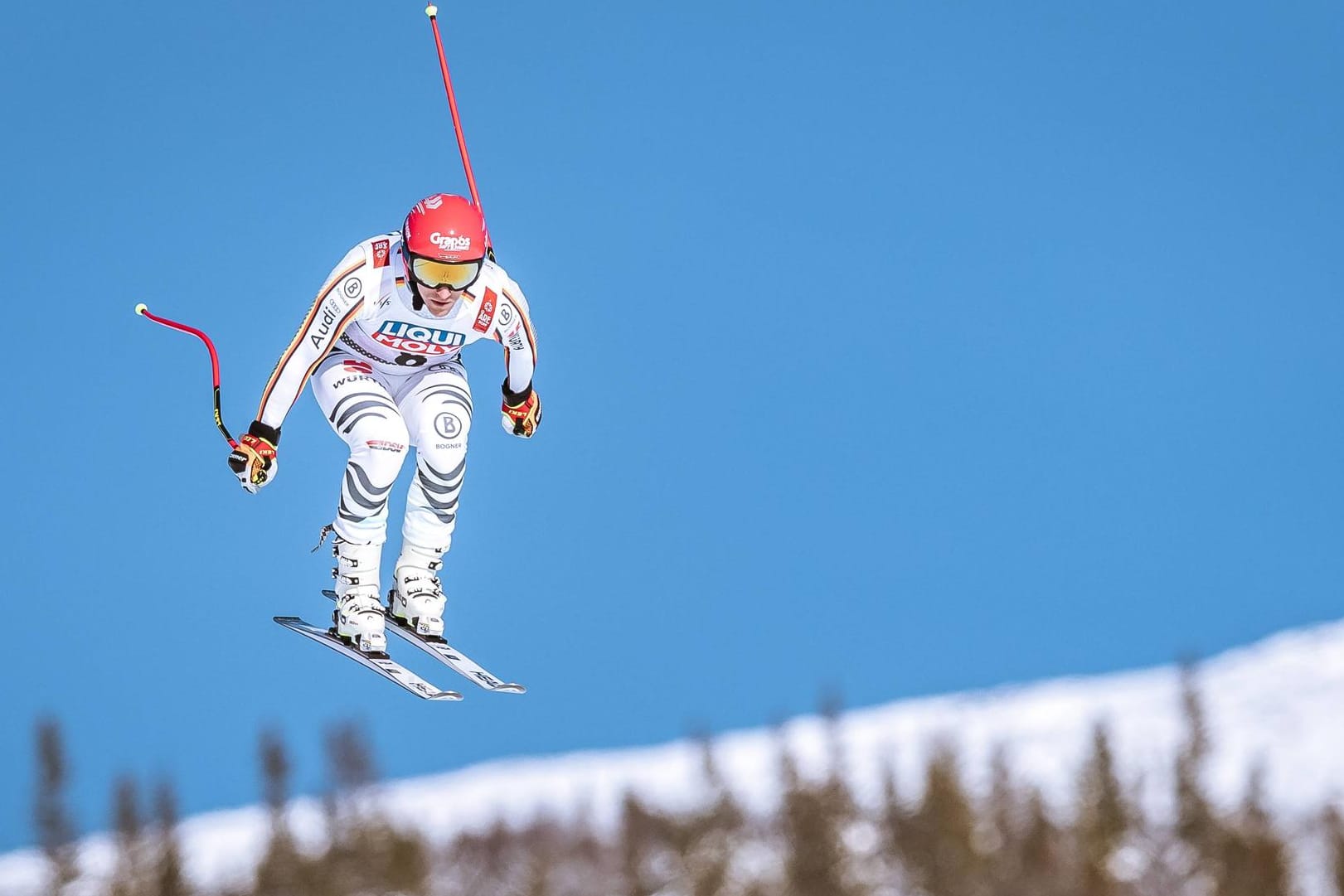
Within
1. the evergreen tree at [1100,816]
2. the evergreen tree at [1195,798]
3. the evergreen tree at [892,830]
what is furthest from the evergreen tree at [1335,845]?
the evergreen tree at [892,830]

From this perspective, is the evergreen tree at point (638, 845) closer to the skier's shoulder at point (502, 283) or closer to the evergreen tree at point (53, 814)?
the evergreen tree at point (53, 814)

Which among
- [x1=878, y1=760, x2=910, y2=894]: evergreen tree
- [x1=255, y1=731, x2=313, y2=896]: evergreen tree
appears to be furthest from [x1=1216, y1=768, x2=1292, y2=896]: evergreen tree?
[x1=255, y1=731, x2=313, y2=896]: evergreen tree

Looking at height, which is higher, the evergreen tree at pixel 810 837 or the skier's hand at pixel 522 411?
the skier's hand at pixel 522 411

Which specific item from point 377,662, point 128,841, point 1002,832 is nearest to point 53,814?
point 128,841

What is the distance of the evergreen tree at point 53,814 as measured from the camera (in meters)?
6.26

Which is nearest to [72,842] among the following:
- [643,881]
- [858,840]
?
[643,881]

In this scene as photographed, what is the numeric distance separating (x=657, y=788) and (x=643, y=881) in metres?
1.77

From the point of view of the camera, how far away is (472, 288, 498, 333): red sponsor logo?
38.6 ft

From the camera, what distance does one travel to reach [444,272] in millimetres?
11188

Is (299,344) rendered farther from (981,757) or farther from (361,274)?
(981,757)

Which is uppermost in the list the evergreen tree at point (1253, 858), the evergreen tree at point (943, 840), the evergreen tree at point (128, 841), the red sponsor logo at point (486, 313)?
the red sponsor logo at point (486, 313)

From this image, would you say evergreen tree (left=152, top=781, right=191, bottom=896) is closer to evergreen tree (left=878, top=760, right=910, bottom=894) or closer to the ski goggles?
evergreen tree (left=878, top=760, right=910, bottom=894)

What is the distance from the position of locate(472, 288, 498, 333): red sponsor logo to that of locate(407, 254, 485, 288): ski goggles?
46 cm

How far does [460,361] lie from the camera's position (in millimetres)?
12391
